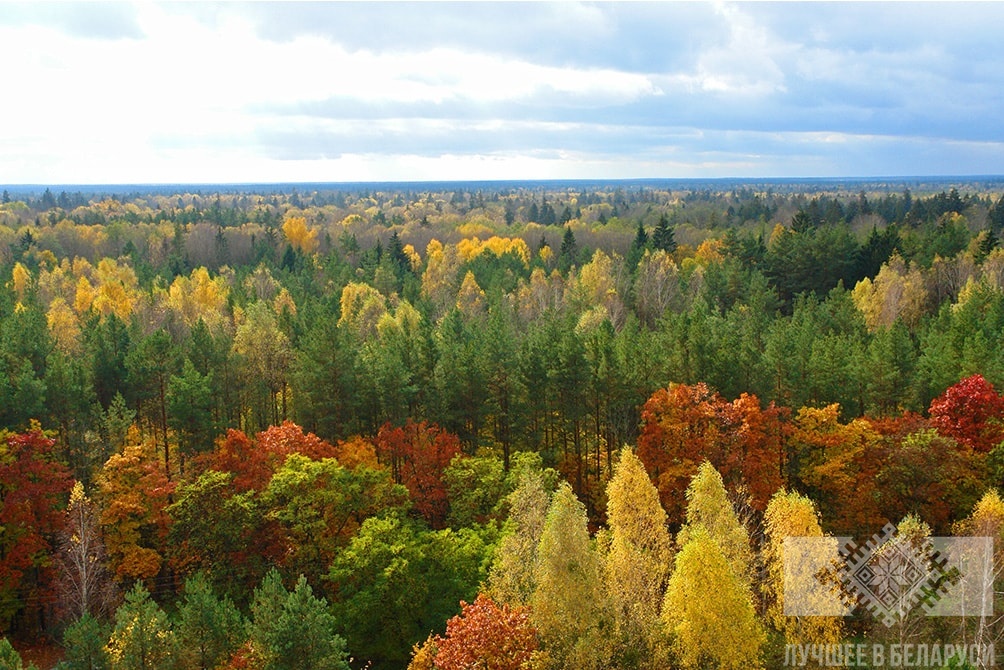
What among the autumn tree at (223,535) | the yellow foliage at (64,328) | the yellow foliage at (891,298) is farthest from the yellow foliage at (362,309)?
the yellow foliage at (891,298)

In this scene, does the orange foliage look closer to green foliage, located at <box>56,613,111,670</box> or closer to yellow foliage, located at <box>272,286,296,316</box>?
green foliage, located at <box>56,613,111,670</box>

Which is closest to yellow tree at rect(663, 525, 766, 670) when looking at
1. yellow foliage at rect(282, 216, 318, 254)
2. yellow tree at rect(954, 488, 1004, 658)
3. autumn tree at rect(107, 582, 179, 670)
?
yellow tree at rect(954, 488, 1004, 658)

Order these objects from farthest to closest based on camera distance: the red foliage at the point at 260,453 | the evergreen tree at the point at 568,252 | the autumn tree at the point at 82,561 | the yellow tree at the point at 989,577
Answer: the evergreen tree at the point at 568,252 < the red foliage at the point at 260,453 < the autumn tree at the point at 82,561 < the yellow tree at the point at 989,577

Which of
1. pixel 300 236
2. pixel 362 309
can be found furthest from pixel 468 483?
pixel 300 236

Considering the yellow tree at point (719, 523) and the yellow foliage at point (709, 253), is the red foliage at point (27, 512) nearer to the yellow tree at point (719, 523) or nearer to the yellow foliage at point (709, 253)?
the yellow tree at point (719, 523)

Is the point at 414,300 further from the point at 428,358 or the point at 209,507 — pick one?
the point at 209,507

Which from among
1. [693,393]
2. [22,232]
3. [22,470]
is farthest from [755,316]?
[22,232]
